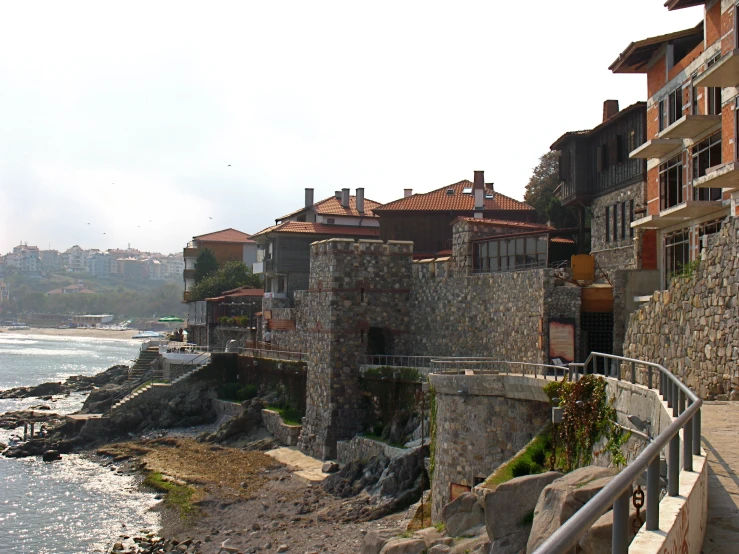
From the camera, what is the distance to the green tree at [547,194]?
48.3 meters

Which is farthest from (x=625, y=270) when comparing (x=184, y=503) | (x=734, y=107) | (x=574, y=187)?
(x=184, y=503)

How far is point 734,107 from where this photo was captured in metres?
18.1

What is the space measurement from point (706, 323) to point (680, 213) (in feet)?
25.5

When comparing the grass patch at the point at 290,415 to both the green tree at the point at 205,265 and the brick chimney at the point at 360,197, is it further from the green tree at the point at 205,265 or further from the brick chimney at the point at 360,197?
the green tree at the point at 205,265

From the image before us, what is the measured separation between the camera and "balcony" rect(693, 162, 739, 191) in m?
17.5

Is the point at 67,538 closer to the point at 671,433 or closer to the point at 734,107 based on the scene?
the point at 734,107

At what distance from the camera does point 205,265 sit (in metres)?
79.0

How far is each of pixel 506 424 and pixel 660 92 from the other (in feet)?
36.9

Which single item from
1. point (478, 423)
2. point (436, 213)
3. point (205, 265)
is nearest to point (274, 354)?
point (436, 213)

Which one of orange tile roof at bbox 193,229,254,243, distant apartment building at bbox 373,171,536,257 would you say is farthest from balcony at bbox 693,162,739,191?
orange tile roof at bbox 193,229,254,243

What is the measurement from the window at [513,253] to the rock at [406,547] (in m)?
16.7

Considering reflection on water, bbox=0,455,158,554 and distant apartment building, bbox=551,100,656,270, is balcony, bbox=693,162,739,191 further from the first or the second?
reflection on water, bbox=0,455,158,554

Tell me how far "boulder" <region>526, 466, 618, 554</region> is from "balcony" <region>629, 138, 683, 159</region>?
1514 centimetres

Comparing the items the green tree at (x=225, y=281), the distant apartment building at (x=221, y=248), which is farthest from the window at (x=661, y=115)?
the distant apartment building at (x=221, y=248)
